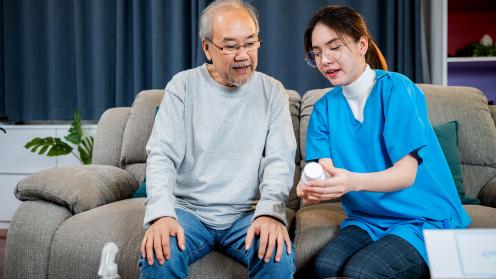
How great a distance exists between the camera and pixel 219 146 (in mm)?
1500

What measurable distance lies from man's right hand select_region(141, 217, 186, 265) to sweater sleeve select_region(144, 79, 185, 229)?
0.03 meters

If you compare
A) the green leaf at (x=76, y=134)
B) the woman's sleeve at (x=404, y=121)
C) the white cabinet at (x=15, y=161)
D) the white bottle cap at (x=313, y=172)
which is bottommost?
the white cabinet at (x=15, y=161)

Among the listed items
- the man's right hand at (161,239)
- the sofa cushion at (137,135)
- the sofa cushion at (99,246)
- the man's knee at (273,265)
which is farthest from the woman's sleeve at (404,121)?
the sofa cushion at (137,135)

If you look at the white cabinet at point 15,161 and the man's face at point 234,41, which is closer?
the man's face at point 234,41

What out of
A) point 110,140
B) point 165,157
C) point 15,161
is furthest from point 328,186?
A: point 15,161

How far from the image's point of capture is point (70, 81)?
3.53 metres

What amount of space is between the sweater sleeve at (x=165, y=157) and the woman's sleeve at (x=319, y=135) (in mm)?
393

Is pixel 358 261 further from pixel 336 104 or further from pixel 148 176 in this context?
pixel 148 176

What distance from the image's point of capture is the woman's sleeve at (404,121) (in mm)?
1320

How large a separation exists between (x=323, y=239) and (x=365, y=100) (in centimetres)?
44

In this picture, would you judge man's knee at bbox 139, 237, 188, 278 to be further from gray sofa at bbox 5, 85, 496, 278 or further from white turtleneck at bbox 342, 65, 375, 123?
white turtleneck at bbox 342, 65, 375, 123

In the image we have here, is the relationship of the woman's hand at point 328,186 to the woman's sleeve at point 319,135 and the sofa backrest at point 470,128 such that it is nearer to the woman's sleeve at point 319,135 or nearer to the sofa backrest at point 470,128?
the woman's sleeve at point 319,135

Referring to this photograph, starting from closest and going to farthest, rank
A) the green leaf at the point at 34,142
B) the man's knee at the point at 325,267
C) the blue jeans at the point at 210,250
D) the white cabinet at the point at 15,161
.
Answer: the blue jeans at the point at 210,250
the man's knee at the point at 325,267
the green leaf at the point at 34,142
the white cabinet at the point at 15,161

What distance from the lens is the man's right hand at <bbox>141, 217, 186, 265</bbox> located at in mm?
1190
